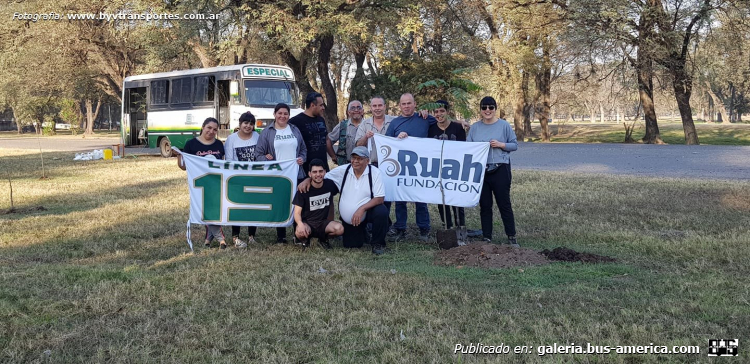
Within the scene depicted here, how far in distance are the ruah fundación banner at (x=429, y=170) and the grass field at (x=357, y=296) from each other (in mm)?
787

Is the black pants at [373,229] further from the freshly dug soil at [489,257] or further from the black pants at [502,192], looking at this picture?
the black pants at [502,192]

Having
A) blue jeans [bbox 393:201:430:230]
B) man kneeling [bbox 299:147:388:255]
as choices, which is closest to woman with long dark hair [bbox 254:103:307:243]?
man kneeling [bbox 299:147:388:255]

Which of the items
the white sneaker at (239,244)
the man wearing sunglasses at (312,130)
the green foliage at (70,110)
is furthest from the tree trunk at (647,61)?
the green foliage at (70,110)

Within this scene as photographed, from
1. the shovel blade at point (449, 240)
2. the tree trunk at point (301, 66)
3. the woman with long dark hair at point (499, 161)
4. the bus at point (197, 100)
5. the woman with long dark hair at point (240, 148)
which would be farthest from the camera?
the tree trunk at point (301, 66)

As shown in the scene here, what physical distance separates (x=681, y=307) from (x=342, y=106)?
48.3 m

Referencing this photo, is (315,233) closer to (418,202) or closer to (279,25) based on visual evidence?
(418,202)

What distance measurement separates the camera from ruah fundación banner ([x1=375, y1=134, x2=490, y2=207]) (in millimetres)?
8273

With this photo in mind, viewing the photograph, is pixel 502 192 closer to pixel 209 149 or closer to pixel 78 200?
pixel 209 149

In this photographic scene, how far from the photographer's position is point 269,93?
24.6 meters

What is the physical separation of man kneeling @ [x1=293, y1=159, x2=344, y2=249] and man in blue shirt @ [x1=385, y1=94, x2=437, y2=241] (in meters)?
1.07

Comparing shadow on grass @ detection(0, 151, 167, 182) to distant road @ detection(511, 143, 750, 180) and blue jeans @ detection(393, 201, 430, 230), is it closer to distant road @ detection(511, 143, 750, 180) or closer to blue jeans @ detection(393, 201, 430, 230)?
blue jeans @ detection(393, 201, 430, 230)

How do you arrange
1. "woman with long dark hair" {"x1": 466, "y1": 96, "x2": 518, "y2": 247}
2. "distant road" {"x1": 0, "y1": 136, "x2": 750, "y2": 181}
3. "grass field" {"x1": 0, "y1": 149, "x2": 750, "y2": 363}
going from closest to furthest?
1. "grass field" {"x1": 0, "y1": 149, "x2": 750, "y2": 363}
2. "woman with long dark hair" {"x1": 466, "y1": 96, "x2": 518, "y2": 247}
3. "distant road" {"x1": 0, "y1": 136, "x2": 750, "y2": 181}

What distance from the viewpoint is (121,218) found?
10570 millimetres

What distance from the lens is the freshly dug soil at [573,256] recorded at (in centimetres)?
701
